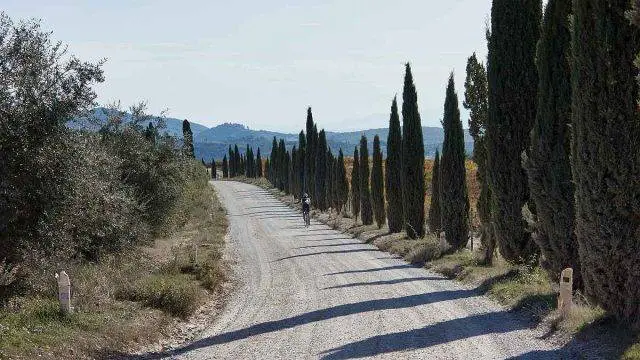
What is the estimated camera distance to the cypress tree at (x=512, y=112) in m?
17.1

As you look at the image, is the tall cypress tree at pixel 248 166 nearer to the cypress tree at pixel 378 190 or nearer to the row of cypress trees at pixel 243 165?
the row of cypress trees at pixel 243 165

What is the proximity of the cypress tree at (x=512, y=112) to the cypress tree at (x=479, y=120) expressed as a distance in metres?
2.77

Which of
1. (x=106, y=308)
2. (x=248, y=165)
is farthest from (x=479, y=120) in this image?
(x=248, y=165)

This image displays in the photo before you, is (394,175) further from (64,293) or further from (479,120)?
(64,293)

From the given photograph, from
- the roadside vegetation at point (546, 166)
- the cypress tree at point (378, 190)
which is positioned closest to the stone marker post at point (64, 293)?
the roadside vegetation at point (546, 166)

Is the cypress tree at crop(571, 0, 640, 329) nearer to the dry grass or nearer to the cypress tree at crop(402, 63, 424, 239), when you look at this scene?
the dry grass

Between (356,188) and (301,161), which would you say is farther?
(301,161)

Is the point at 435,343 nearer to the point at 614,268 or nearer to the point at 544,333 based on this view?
the point at 544,333

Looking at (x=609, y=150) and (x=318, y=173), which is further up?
(x=609, y=150)

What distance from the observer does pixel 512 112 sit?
1741 cm

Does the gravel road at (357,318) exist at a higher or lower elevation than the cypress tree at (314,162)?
lower

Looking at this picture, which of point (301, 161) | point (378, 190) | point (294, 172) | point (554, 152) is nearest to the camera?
point (554, 152)

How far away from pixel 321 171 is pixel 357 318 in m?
44.0

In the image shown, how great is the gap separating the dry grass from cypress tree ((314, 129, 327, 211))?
37605mm
